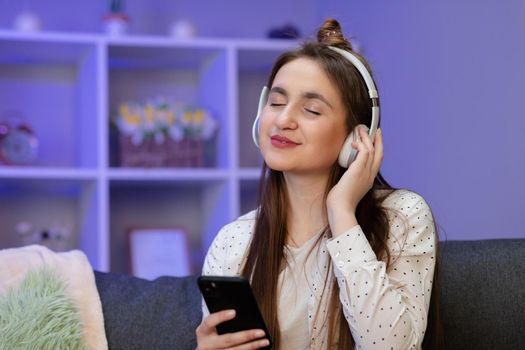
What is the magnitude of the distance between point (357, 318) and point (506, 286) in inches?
17.6

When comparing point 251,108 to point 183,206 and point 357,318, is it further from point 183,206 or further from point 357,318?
point 357,318

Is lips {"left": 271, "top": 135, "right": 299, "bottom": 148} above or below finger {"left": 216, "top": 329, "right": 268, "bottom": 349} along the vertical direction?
above

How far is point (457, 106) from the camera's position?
2.78 m

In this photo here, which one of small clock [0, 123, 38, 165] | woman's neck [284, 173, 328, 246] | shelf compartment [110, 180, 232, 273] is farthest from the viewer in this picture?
shelf compartment [110, 180, 232, 273]

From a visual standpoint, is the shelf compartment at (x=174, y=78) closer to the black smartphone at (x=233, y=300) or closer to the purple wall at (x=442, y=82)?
the purple wall at (x=442, y=82)

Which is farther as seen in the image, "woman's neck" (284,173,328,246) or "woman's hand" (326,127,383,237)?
"woman's neck" (284,173,328,246)

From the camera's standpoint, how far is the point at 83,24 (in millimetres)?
3568

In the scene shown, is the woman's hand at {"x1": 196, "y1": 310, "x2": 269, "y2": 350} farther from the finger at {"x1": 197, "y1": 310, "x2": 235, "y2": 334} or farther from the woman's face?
the woman's face

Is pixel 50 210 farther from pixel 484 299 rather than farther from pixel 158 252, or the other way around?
pixel 484 299

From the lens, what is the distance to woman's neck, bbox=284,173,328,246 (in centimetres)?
183

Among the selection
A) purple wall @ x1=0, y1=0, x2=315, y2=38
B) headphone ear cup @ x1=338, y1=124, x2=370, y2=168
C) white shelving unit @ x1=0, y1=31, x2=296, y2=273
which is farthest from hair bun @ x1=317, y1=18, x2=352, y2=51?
purple wall @ x1=0, y1=0, x2=315, y2=38

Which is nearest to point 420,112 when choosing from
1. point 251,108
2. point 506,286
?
point 251,108

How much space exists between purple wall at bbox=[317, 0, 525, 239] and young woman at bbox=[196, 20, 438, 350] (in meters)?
0.78

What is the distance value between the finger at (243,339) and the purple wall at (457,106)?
1.14 meters
